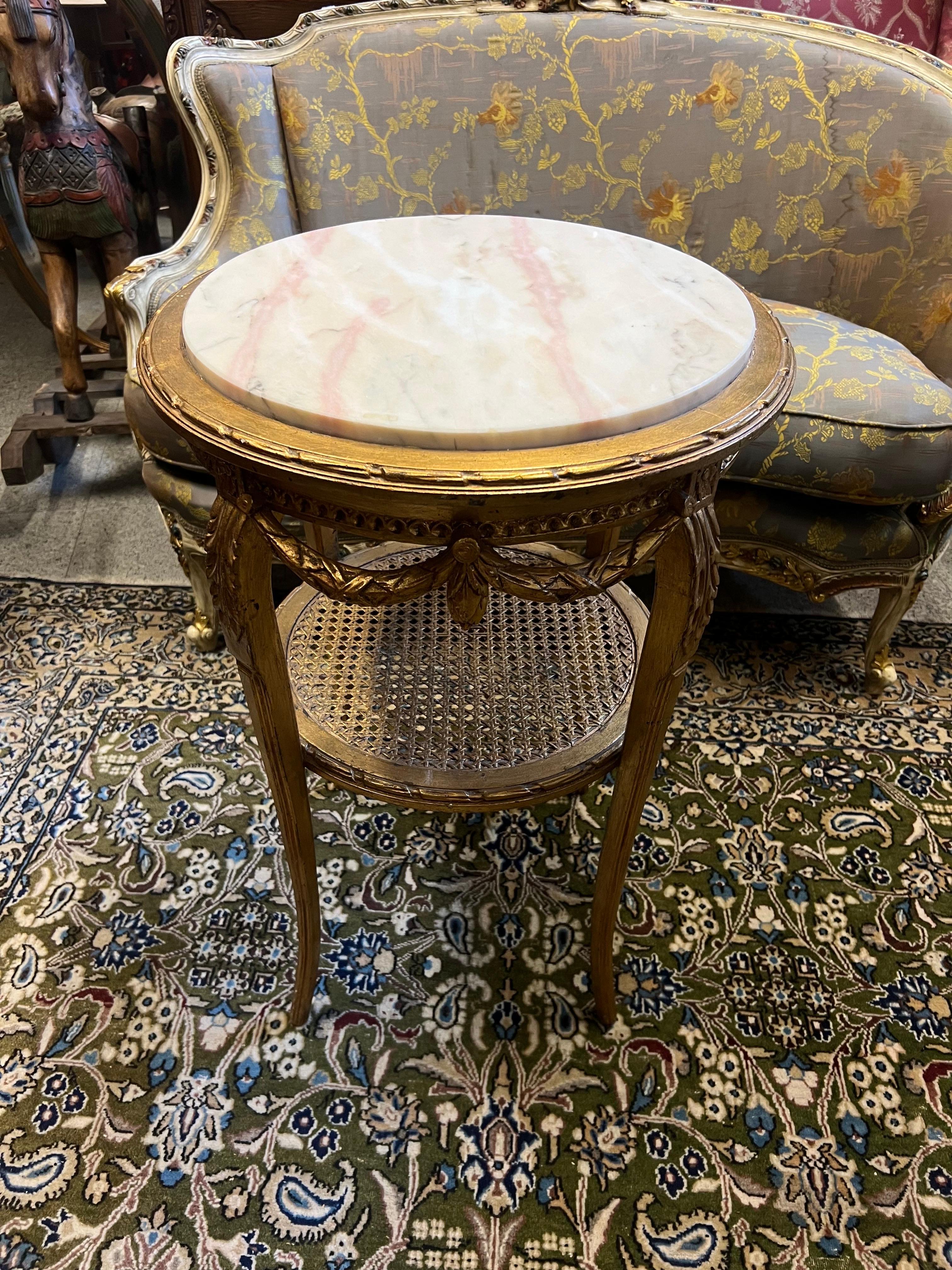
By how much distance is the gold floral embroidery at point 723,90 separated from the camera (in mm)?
1627

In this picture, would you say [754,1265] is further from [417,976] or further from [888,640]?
[888,640]

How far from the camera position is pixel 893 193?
164cm

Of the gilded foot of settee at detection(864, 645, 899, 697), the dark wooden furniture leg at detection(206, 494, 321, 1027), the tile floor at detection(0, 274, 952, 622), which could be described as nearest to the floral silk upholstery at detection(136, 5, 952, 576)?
the gilded foot of settee at detection(864, 645, 899, 697)

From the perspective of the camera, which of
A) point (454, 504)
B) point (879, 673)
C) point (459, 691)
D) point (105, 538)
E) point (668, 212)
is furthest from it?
point (105, 538)

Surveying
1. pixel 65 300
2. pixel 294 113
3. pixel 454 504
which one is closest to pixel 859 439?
pixel 454 504

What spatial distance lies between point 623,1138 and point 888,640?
1.06 meters

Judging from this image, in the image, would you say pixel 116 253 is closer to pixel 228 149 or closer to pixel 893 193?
pixel 228 149

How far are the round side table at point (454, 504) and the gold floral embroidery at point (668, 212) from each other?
86 centimetres

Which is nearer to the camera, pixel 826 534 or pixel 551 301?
pixel 551 301

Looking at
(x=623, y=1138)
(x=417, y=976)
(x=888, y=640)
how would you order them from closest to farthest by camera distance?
(x=623, y=1138), (x=417, y=976), (x=888, y=640)

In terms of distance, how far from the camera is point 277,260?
0.91 metres

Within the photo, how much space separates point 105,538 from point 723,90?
171 centimetres

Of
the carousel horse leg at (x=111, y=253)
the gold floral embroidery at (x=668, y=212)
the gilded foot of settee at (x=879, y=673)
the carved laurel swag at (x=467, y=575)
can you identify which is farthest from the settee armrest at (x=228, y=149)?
the gilded foot of settee at (x=879, y=673)

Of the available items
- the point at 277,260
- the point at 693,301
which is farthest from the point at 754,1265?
the point at 277,260
